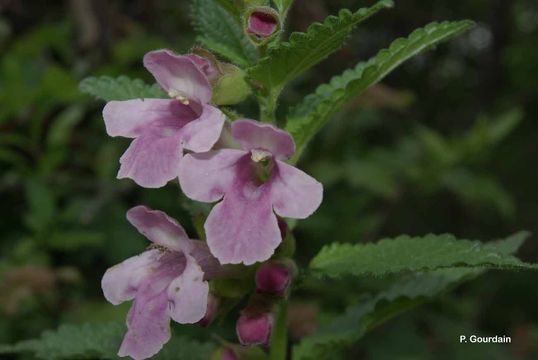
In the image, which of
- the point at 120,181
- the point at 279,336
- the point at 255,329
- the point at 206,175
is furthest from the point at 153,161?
the point at 120,181

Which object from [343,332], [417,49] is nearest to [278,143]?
[417,49]

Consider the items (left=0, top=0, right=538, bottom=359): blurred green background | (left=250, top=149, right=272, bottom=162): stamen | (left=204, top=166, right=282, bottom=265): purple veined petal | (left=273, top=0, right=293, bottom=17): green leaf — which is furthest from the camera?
(left=0, top=0, right=538, bottom=359): blurred green background

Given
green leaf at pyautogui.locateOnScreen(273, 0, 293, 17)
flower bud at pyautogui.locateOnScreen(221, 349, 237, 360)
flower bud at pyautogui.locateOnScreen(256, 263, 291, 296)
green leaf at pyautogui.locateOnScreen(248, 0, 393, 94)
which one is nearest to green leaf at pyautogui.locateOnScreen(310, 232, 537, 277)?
flower bud at pyautogui.locateOnScreen(256, 263, 291, 296)

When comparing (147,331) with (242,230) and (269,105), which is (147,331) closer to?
(242,230)

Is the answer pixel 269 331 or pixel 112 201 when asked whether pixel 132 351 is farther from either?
pixel 112 201

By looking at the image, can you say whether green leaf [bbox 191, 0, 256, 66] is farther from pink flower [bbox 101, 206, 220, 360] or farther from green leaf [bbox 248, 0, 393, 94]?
pink flower [bbox 101, 206, 220, 360]
